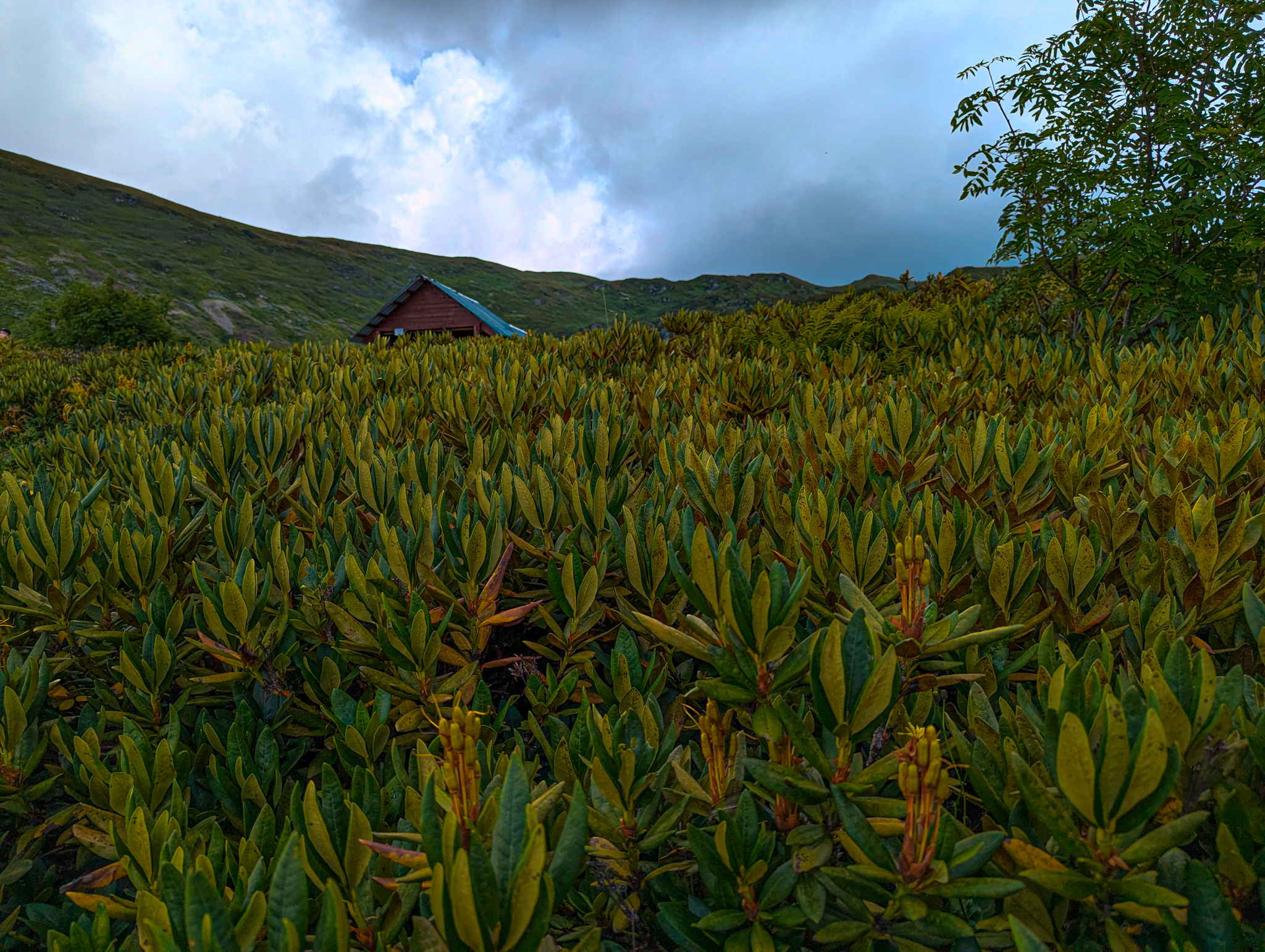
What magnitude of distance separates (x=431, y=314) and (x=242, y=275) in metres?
76.2

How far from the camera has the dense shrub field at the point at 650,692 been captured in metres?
0.93

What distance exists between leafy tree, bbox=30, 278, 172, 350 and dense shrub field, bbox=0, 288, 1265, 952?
31385mm

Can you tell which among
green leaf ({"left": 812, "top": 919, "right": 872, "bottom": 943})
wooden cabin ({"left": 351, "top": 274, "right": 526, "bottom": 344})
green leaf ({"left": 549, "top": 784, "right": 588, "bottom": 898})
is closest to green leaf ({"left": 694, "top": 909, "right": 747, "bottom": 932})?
green leaf ({"left": 812, "top": 919, "right": 872, "bottom": 943})

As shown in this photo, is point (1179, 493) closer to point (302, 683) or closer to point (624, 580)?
point (624, 580)

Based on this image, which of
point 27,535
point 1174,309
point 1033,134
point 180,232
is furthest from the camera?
point 180,232

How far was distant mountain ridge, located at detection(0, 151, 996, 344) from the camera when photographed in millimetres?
67188

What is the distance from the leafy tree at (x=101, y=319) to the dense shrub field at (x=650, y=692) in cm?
3139

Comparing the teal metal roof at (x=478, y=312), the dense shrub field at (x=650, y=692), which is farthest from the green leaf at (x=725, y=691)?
the teal metal roof at (x=478, y=312)

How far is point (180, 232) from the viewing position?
9844 centimetres

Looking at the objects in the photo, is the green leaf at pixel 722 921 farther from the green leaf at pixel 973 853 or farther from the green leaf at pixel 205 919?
the green leaf at pixel 205 919

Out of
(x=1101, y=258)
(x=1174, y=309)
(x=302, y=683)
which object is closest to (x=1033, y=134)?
(x=1101, y=258)

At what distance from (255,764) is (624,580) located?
102cm

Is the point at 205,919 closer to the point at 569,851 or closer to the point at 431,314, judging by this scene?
the point at 569,851

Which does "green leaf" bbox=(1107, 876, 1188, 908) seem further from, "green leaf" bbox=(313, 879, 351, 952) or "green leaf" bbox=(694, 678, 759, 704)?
"green leaf" bbox=(313, 879, 351, 952)
